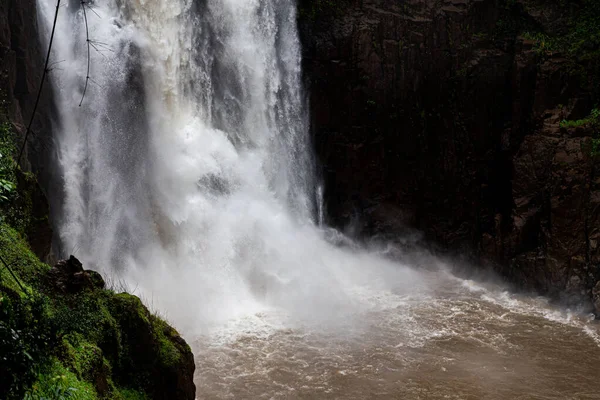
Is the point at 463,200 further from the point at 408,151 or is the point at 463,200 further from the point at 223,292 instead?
the point at 223,292

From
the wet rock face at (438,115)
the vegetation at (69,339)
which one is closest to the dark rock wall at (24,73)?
the vegetation at (69,339)

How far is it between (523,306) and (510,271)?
1703 millimetres

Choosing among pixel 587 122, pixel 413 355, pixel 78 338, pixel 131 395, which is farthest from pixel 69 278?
pixel 587 122

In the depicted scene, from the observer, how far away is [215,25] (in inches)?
727

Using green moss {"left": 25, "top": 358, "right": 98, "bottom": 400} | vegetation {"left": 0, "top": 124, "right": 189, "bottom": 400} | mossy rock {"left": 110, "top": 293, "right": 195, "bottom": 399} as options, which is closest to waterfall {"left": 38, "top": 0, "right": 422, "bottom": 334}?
mossy rock {"left": 110, "top": 293, "right": 195, "bottom": 399}

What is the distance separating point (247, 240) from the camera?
16.9 m

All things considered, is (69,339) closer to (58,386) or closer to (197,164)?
(58,386)

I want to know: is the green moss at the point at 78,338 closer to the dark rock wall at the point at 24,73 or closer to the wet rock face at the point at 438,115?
the dark rock wall at the point at 24,73

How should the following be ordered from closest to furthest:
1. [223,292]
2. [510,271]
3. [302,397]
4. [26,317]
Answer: [26,317], [302,397], [223,292], [510,271]

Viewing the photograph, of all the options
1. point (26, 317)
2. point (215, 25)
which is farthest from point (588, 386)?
point (215, 25)

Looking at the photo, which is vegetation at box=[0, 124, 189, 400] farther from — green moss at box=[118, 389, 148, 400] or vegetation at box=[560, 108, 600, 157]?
vegetation at box=[560, 108, 600, 157]

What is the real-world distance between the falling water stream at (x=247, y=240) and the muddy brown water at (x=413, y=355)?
0.05 m

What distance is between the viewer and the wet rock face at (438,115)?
57.7 ft

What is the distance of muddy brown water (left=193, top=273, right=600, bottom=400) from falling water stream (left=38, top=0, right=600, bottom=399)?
52mm
